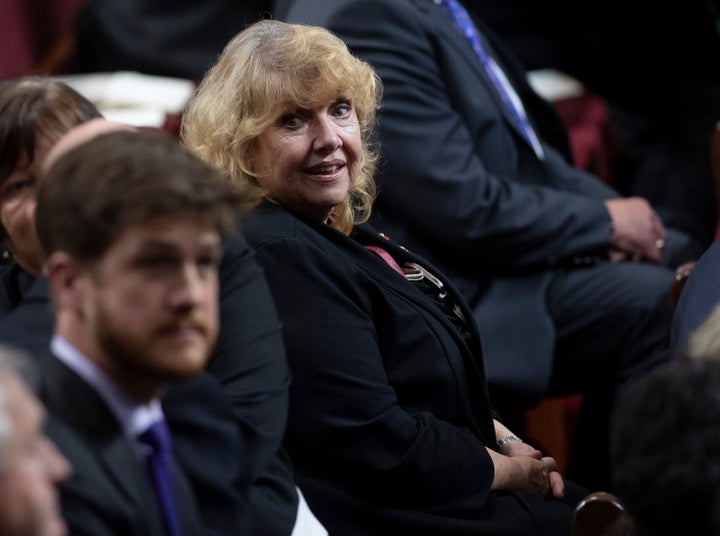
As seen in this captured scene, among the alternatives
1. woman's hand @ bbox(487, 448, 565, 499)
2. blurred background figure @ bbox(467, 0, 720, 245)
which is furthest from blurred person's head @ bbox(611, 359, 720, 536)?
blurred background figure @ bbox(467, 0, 720, 245)

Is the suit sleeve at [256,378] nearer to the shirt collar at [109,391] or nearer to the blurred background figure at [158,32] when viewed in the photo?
the shirt collar at [109,391]

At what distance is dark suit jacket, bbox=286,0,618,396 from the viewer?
2.79 meters

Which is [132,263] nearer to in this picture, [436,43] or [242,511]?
[242,511]

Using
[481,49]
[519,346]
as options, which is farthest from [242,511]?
[481,49]

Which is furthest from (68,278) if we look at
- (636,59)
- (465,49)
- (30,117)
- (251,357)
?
(636,59)

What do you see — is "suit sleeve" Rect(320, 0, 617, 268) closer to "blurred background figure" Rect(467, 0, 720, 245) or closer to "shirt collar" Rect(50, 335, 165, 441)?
"blurred background figure" Rect(467, 0, 720, 245)

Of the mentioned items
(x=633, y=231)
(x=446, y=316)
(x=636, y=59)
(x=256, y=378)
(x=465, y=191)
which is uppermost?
(x=256, y=378)

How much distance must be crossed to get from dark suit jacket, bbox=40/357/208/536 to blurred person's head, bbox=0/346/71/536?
0.07 meters

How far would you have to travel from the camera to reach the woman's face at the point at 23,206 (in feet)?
5.66

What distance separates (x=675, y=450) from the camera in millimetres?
1233

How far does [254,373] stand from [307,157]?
Answer: 1.78ft

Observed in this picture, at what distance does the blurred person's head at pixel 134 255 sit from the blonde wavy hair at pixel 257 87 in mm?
730

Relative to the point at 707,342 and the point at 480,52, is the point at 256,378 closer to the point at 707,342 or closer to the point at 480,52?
the point at 707,342

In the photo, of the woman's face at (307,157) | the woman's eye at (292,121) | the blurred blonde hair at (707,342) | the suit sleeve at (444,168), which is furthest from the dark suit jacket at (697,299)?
the suit sleeve at (444,168)
